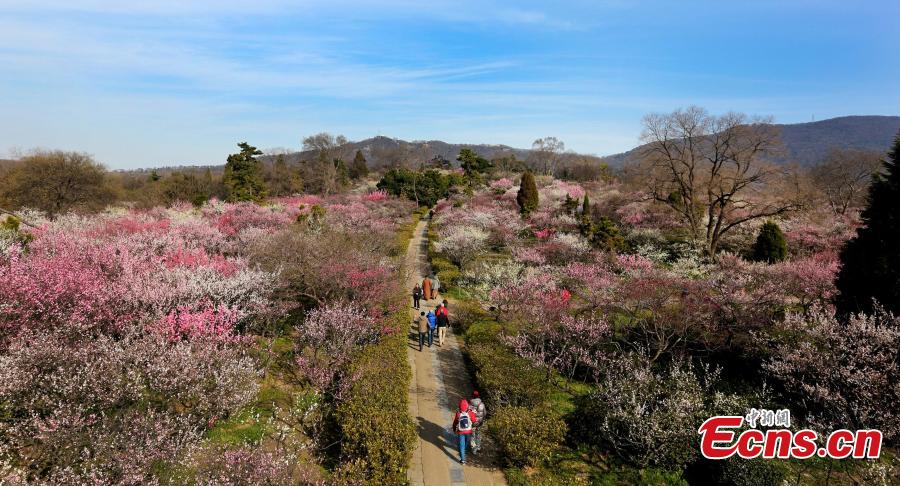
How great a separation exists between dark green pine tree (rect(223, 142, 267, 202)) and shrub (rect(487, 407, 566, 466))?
37684 mm

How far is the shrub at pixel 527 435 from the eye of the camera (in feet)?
28.5

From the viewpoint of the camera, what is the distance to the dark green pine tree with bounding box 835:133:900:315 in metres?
10.3

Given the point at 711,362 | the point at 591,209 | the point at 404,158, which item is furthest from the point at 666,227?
the point at 404,158

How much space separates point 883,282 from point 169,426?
1676 cm

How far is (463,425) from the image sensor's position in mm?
8844

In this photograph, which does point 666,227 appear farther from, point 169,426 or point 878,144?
point 878,144

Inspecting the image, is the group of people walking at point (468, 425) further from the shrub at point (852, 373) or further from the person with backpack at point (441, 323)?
the shrub at point (852, 373)

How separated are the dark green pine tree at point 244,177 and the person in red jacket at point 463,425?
37211mm

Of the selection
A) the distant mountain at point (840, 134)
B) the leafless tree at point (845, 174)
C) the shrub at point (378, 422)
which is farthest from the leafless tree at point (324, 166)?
the distant mountain at point (840, 134)

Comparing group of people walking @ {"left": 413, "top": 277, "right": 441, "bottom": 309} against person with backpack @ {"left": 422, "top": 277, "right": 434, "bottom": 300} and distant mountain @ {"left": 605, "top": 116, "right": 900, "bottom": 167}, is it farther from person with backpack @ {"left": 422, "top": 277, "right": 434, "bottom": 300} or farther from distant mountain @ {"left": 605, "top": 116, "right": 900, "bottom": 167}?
distant mountain @ {"left": 605, "top": 116, "right": 900, "bottom": 167}

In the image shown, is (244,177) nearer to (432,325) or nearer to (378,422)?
(432,325)

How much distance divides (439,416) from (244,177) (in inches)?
1461

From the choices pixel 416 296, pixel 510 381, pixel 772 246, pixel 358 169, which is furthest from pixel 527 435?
pixel 358 169

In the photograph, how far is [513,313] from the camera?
14398 millimetres
